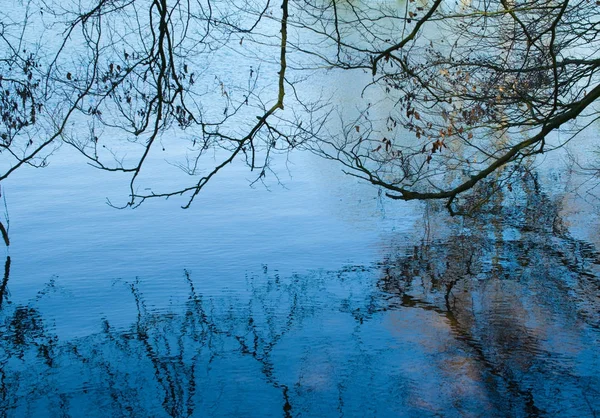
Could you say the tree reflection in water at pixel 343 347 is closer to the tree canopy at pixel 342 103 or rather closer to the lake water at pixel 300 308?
the lake water at pixel 300 308

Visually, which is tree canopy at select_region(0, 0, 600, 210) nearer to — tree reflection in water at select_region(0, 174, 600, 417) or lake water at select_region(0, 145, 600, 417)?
lake water at select_region(0, 145, 600, 417)

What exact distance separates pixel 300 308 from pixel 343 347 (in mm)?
985

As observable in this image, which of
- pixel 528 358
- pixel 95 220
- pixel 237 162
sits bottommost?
pixel 528 358

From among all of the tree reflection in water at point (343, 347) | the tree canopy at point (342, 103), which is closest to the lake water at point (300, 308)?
the tree reflection in water at point (343, 347)

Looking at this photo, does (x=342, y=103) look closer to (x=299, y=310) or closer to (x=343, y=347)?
(x=299, y=310)

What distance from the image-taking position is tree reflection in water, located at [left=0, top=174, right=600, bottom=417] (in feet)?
18.1

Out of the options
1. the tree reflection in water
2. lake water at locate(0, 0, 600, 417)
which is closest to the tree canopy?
lake water at locate(0, 0, 600, 417)

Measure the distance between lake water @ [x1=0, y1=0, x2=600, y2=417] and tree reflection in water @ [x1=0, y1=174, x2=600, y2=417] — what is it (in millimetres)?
19

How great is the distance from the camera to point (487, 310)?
279 inches

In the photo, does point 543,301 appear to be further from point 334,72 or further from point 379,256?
point 334,72

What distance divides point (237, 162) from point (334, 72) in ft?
30.1

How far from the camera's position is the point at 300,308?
23.8 ft

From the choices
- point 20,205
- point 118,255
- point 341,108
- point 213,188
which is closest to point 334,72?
point 341,108

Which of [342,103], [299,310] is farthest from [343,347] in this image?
[342,103]
